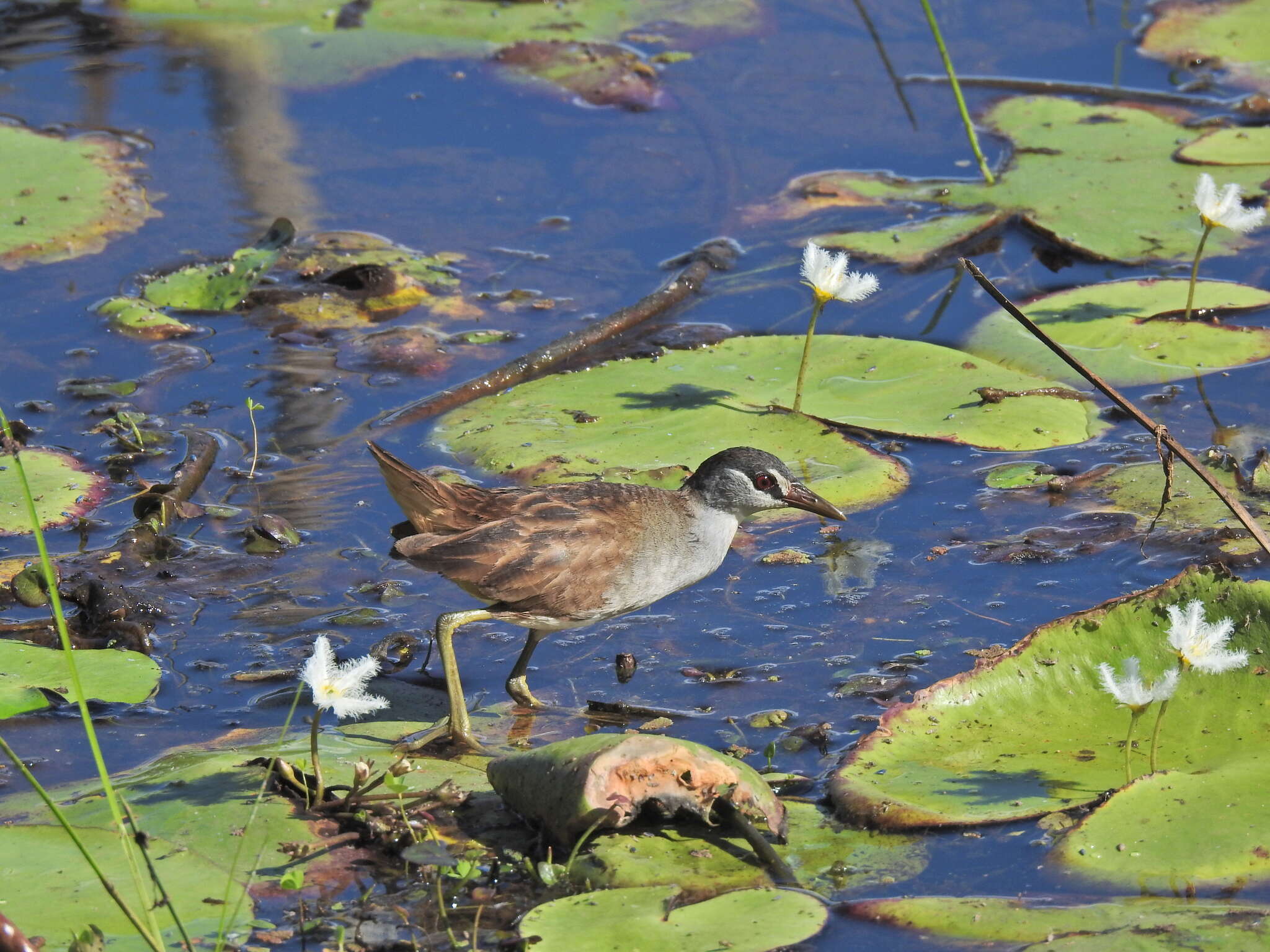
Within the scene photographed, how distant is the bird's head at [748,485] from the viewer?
5.09 m

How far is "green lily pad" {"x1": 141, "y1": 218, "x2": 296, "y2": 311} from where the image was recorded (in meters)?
7.14

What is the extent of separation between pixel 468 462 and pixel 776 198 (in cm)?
330

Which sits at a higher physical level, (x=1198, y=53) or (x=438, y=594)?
(x=1198, y=53)

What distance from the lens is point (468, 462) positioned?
19.2 ft

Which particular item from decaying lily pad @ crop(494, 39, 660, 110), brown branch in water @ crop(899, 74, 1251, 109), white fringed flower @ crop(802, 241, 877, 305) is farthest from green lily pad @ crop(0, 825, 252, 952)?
brown branch in water @ crop(899, 74, 1251, 109)

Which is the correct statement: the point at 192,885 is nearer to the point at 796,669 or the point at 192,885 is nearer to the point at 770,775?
the point at 770,775

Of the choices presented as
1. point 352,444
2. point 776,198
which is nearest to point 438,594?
point 352,444

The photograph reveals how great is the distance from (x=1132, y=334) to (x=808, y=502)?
2209 mm

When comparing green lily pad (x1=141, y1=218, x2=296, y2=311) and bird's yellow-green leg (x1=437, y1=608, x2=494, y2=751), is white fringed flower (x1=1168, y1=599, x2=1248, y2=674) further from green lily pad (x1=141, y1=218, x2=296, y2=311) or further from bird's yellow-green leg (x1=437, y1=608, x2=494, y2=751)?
green lily pad (x1=141, y1=218, x2=296, y2=311)

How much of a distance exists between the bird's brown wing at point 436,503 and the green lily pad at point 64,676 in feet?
3.07

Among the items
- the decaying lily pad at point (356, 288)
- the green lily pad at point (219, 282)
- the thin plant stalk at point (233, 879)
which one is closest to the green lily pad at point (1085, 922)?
the thin plant stalk at point (233, 879)

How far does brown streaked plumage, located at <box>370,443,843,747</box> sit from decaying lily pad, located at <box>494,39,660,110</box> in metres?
5.02

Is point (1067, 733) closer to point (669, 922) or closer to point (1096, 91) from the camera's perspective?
point (669, 922)

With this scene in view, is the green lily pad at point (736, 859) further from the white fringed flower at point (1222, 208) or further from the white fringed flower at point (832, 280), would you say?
the white fringed flower at point (1222, 208)
